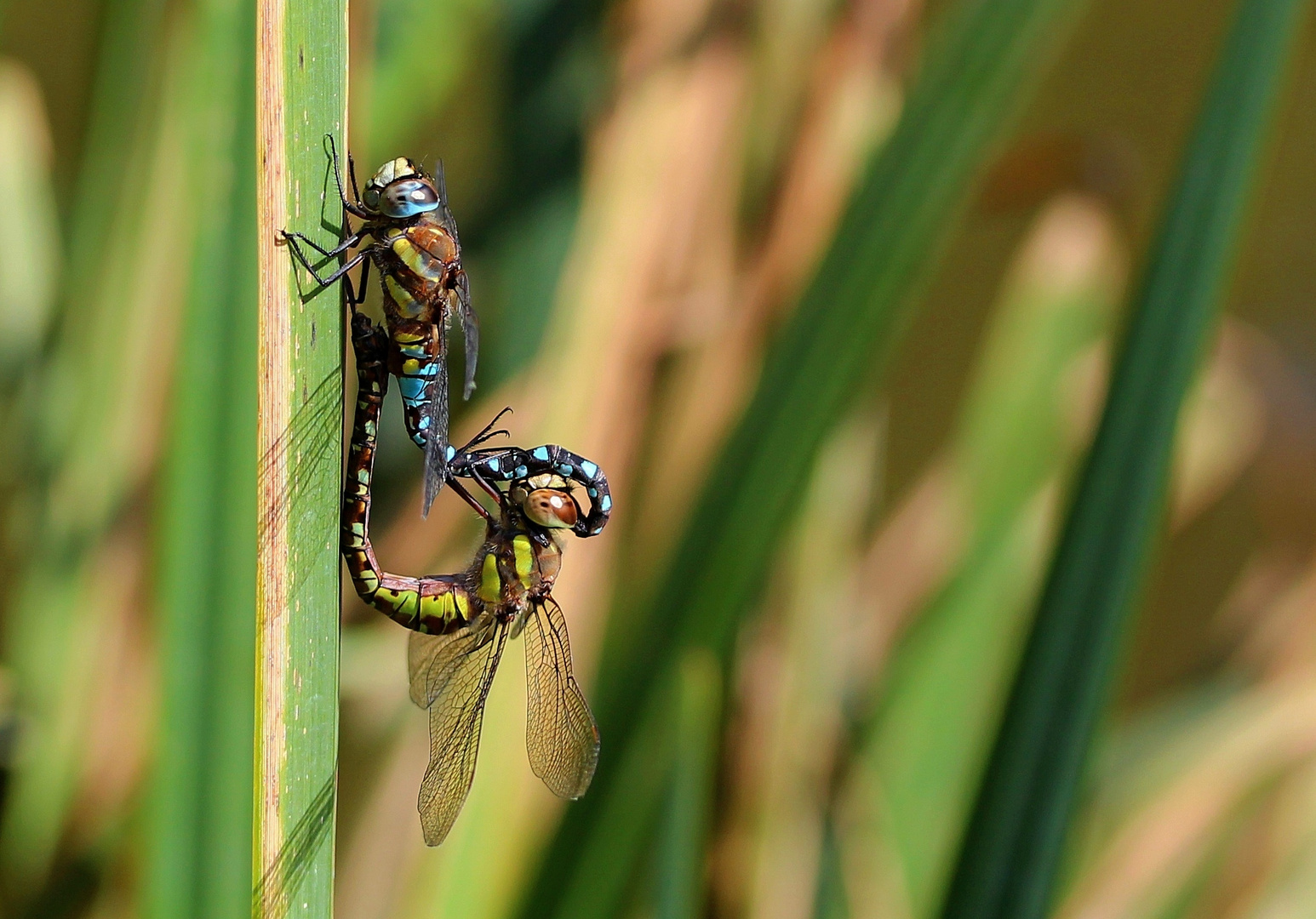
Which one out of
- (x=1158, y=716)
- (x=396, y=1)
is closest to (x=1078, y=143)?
(x=1158, y=716)

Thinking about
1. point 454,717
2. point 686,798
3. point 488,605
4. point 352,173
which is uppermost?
point 352,173

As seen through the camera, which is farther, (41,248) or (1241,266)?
(1241,266)

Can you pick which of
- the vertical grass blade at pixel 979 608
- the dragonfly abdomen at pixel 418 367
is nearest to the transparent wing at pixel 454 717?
the dragonfly abdomen at pixel 418 367

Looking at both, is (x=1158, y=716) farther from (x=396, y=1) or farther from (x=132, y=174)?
(x=132, y=174)

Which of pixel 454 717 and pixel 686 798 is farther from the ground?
pixel 454 717

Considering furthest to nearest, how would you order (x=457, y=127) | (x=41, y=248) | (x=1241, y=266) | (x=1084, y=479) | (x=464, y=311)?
(x=1241, y=266)
(x=457, y=127)
(x=41, y=248)
(x=464, y=311)
(x=1084, y=479)

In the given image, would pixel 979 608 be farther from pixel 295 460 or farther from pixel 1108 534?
pixel 295 460

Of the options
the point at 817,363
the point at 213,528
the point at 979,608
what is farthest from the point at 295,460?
the point at 979,608

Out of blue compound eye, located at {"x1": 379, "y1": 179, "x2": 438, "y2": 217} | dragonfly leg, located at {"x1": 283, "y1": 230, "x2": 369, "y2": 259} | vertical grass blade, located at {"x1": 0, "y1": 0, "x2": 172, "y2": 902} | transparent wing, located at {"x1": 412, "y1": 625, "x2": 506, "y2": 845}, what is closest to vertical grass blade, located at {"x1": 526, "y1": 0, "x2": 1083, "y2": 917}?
transparent wing, located at {"x1": 412, "y1": 625, "x2": 506, "y2": 845}
